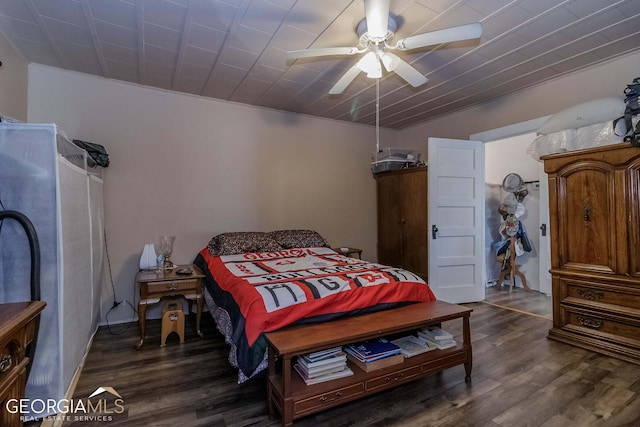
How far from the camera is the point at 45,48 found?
8.47ft

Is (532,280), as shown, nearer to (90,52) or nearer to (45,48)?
(90,52)

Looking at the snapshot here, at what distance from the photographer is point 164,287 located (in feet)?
8.90

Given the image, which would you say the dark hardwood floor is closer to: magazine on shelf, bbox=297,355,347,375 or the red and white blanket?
magazine on shelf, bbox=297,355,347,375

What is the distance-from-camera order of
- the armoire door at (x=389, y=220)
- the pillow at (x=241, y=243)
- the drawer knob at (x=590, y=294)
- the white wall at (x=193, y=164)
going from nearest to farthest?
the drawer knob at (x=590, y=294), the white wall at (x=193, y=164), the pillow at (x=241, y=243), the armoire door at (x=389, y=220)

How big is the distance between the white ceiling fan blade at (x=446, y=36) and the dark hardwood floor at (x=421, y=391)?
85.9 inches

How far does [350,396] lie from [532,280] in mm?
4231

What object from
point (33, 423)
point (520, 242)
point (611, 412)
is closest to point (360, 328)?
point (611, 412)

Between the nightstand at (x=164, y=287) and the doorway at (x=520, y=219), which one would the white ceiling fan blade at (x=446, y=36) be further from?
the nightstand at (x=164, y=287)

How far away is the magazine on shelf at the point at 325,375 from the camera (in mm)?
1727

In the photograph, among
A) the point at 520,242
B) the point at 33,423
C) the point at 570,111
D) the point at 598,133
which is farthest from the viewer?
the point at 520,242

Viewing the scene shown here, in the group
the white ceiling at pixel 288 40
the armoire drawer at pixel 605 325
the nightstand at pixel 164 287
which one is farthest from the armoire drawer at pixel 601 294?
the nightstand at pixel 164 287

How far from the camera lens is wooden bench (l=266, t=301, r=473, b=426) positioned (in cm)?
160

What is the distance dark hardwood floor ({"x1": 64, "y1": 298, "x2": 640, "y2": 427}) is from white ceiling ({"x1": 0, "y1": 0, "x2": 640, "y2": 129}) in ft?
8.30

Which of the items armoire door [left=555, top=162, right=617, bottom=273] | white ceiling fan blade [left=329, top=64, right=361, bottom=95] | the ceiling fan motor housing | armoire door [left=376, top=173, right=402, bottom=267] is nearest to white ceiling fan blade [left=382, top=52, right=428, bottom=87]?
the ceiling fan motor housing
